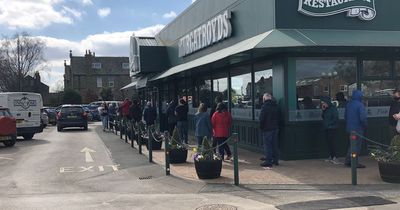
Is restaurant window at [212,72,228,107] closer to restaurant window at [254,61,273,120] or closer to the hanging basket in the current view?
restaurant window at [254,61,273,120]

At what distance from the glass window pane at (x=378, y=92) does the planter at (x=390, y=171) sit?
403cm

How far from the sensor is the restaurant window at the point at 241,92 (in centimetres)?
1485

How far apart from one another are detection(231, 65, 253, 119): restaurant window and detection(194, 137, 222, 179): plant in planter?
4.59 meters

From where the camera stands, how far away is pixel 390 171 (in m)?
9.28

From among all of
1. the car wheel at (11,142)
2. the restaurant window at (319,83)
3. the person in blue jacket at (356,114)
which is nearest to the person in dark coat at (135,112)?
the car wheel at (11,142)

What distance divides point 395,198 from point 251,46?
4.74 m

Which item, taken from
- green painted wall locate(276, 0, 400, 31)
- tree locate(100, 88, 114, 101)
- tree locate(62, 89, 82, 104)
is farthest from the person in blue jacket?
tree locate(100, 88, 114, 101)

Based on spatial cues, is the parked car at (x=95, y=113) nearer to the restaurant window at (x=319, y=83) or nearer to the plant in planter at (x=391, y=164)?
the restaurant window at (x=319, y=83)

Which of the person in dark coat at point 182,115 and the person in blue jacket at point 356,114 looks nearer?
the person in blue jacket at point 356,114

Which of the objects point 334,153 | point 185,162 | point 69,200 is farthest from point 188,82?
point 69,200

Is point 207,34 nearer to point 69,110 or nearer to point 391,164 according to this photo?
point 391,164

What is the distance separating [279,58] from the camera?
1243 centimetres

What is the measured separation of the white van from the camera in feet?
72.7

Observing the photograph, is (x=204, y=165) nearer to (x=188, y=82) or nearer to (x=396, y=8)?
(x=396, y=8)
